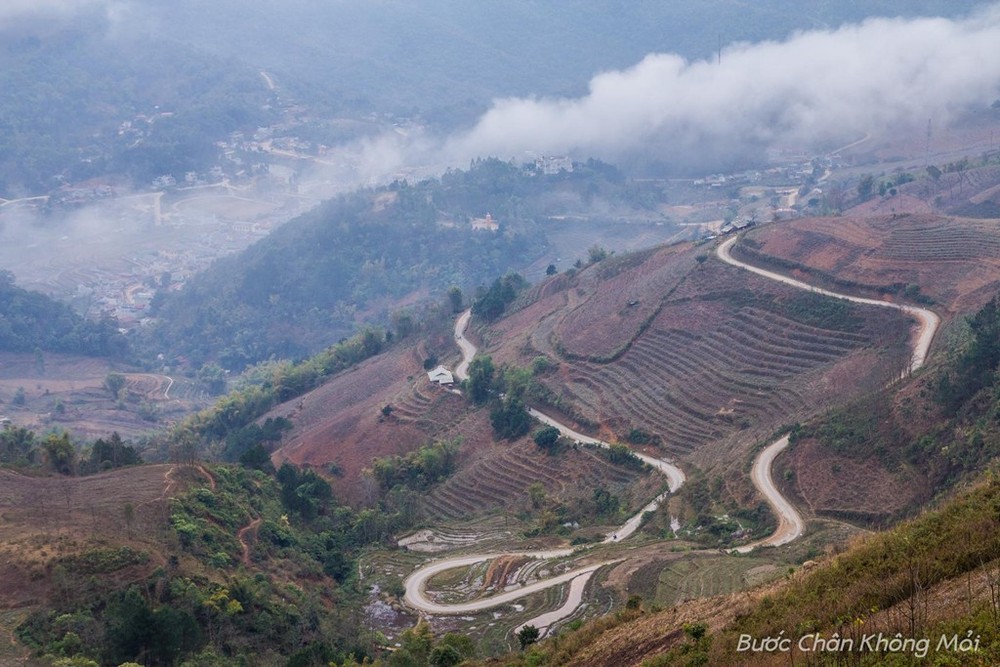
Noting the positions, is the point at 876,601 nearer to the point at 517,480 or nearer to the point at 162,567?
the point at 162,567

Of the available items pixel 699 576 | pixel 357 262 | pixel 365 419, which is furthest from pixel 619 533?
pixel 357 262

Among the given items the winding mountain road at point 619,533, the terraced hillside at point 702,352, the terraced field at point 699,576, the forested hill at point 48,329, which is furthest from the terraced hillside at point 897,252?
the forested hill at point 48,329

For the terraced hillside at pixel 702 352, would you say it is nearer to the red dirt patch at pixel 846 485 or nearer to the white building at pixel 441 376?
the white building at pixel 441 376

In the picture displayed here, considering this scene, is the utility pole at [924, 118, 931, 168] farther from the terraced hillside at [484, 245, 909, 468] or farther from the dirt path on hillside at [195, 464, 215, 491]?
the dirt path on hillside at [195, 464, 215, 491]

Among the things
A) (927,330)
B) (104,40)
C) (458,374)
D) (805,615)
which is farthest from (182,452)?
(104,40)

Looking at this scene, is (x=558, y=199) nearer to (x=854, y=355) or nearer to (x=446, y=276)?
(x=446, y=276)
